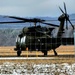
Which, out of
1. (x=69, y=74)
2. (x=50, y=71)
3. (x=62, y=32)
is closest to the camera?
(x=69, y=74)

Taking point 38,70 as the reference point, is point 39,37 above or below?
below

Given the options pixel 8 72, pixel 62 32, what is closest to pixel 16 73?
pixel 8 72

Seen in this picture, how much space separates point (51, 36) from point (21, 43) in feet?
10.1

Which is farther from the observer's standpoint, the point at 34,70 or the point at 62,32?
the point at 62,32

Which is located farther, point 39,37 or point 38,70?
point 39,37

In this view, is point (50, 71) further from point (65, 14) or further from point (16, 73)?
point (65, 14)

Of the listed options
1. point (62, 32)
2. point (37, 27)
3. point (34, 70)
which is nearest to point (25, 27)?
point (37, 27)

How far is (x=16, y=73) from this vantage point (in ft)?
61.0

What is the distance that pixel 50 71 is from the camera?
19234 millimetres

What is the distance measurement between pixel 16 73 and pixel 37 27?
2391 centimetres

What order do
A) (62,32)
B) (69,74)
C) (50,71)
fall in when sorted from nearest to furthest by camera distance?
(69,74)
(50,71)
(62,32)

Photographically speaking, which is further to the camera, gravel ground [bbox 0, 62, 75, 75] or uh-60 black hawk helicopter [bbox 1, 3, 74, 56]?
uh-60 black hawk helicopter [bbox 1, 3, 74, 56]

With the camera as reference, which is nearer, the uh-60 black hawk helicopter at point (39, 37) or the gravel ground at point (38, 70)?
the gravel ground at point (38, 70)

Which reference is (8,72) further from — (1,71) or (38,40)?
(38,40)
